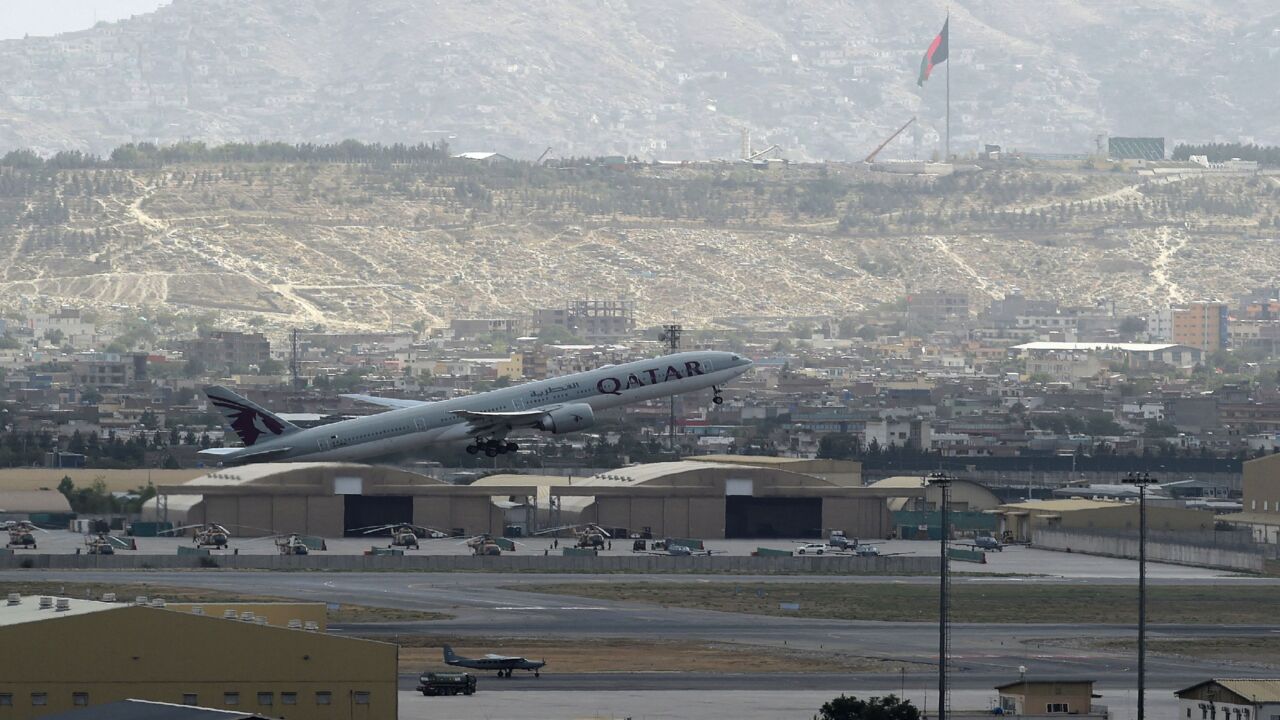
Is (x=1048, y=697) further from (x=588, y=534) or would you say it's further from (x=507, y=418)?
(x=588, y=534)

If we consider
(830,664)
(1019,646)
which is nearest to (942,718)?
(830,664)

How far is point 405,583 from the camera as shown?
153 metres

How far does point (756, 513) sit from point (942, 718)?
106390 millimetres

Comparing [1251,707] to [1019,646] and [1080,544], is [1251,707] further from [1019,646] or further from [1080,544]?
[1080,544]

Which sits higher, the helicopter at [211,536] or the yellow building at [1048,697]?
the helicopter at [211,536]

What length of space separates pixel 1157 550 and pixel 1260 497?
15019 mm

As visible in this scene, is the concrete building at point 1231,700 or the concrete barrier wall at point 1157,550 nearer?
the concrete building at point 1231,700

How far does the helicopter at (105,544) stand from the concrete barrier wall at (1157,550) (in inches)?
2529

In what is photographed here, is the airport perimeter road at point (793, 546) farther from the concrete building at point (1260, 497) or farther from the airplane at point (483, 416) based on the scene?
the airplane at point (483, 416)

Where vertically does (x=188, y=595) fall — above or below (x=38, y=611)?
below

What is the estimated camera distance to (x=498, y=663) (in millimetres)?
112438

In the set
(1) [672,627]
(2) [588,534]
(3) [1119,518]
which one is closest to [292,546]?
(2) [588,534]

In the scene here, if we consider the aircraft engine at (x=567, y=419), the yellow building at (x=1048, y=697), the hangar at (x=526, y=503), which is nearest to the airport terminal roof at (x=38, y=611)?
the yellow building at (x=1048, y=697)

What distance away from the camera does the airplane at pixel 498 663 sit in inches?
4414
